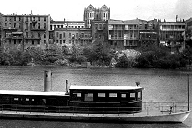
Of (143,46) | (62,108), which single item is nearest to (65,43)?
(143,46)

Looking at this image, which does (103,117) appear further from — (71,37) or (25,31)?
(25,31)

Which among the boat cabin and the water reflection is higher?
the boat cabin

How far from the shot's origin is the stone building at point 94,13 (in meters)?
191

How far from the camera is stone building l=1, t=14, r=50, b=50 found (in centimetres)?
12888

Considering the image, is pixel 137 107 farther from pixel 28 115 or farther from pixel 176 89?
pixel 176 89

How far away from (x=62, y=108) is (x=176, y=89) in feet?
110

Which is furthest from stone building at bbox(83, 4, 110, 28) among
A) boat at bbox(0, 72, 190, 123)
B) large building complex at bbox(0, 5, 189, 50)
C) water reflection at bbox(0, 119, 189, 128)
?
water reflection at bbox(0, 119, 189, 128)

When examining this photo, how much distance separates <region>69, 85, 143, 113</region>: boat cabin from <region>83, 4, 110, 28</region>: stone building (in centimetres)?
16191

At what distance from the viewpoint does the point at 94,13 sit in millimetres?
194625

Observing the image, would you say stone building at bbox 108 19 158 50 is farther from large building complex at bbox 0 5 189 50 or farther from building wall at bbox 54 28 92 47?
building wall at bbox 54 28 92 47

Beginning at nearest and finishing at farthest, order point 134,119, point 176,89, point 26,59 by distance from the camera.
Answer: point 134,119 < point 176,89 < point 26,59

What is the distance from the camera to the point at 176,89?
2372 inches

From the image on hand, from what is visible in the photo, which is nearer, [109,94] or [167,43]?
[109,94]

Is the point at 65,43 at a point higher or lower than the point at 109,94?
higher
